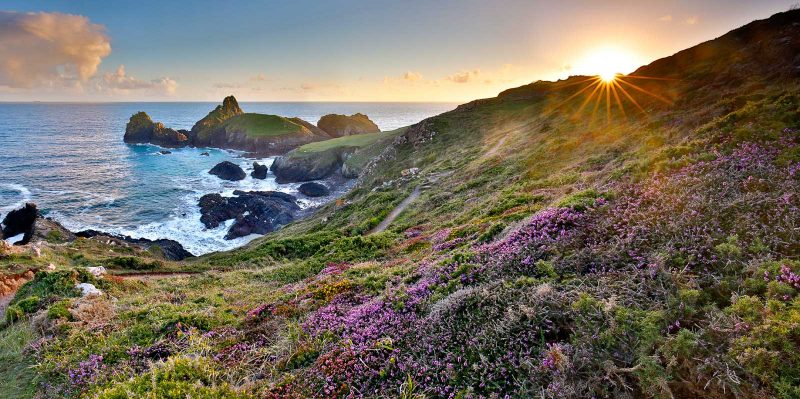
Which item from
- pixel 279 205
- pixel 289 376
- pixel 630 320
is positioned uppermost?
pixel 630 320

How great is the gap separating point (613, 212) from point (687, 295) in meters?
3.58

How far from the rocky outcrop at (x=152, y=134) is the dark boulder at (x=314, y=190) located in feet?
241

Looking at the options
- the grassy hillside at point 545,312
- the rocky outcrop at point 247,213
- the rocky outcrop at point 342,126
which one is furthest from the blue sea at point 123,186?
the rocky outcrop at point 342,126

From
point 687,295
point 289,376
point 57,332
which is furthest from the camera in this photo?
point 57,332

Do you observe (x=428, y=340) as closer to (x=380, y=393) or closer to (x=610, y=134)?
(x=380, y=393)

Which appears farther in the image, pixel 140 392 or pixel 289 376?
pixel 289 376

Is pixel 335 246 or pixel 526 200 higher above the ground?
pixel 526 200

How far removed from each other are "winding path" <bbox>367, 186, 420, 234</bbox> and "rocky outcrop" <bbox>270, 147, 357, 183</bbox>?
4463 centimetres

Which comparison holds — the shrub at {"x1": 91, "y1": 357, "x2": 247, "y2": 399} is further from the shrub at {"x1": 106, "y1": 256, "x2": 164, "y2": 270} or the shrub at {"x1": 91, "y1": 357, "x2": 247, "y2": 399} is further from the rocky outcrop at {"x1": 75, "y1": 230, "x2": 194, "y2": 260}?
the rocky outcrop at {"x1": 75, "y1": 230, "x2": 194, "y2": 260}

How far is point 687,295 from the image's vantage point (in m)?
5.71

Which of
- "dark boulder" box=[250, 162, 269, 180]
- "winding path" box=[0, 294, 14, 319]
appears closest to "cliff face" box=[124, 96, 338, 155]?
"dark boulder" box=[250, 162, 269, 180]

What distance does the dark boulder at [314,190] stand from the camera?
202 feet

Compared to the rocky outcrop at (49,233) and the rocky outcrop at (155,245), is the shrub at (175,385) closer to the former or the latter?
the rocky outcrop at (155,245)

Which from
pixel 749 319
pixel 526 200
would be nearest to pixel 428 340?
pixel 749 319
